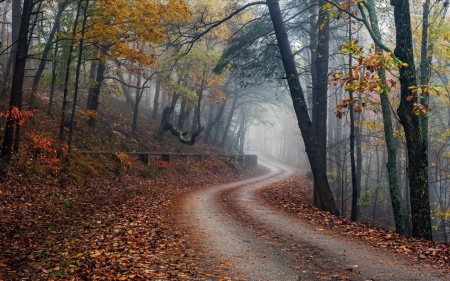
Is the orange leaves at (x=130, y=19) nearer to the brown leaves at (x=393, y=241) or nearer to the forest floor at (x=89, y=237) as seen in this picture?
the forest floor at (x=89, y=237)

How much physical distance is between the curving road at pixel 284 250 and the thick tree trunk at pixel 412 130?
7.71 ft

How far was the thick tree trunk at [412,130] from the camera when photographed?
8.98m

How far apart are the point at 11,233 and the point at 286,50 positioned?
10518 mm

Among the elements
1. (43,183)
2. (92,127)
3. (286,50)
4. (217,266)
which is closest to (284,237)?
(217,266)

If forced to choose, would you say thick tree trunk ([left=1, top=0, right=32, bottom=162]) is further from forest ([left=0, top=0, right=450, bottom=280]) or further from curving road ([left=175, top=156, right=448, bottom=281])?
curving road ([left=175, top=156, right=448, bottom=281])

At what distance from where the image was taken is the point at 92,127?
67.3ft

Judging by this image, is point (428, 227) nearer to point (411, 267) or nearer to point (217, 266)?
point (411, 267)

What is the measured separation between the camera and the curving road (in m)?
5.79

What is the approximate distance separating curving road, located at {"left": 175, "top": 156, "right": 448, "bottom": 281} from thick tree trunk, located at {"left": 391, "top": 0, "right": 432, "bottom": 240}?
235 centimetres

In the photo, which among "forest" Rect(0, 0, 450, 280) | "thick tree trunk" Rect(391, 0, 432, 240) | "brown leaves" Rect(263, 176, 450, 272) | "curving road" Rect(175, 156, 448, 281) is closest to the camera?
"curving road" Rect(175, 156, 448, 281)

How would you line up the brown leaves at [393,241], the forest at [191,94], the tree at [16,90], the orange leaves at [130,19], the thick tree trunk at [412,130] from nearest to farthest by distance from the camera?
the brown leaves at [393,241] → the thick tree trunk at [412,130] → the forest at [191,94] → the tree at [16,90] → the orange leaves at [130,19]

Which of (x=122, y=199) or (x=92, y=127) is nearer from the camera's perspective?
(x=122, y=199)

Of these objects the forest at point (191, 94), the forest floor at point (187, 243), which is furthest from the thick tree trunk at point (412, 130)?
the forest floor at point (187, 243)

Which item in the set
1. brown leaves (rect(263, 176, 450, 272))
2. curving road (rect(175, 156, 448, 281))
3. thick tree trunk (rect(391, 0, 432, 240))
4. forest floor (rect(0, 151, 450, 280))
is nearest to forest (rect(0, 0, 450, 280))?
thick tree trunk (rect(391, 0, 432, 240))
